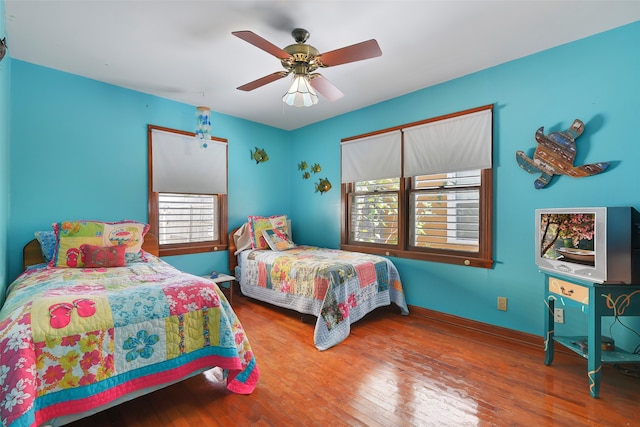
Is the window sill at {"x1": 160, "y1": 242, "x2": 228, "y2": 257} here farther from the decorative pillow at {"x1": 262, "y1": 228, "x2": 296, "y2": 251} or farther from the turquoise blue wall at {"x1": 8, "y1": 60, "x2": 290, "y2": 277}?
the decorative pillow at {"x1": 262, "y1": 228, "x2": 296, "y2": 251}

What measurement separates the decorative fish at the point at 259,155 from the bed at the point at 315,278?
92 centimetres

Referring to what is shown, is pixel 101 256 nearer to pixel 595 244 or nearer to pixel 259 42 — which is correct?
pixel 259 42

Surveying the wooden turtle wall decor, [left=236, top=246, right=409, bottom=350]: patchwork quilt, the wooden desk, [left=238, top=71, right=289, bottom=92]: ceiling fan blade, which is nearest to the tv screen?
the wooden turtle wall decor

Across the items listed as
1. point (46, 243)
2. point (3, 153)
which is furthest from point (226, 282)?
point (3, 153)

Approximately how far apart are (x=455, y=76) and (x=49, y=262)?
4.15 metres

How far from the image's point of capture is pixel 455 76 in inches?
120

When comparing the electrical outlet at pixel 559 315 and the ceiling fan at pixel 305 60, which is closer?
the ceiling fan at pixel 305 60

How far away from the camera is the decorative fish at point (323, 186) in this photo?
14.2 feet

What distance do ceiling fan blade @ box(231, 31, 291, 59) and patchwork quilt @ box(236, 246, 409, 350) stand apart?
1855mm

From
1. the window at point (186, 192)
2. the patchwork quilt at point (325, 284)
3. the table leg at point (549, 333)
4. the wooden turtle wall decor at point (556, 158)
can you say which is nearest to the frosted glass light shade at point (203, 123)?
the window at point (186, 192)

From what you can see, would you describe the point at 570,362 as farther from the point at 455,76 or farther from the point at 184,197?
the point at 184,197

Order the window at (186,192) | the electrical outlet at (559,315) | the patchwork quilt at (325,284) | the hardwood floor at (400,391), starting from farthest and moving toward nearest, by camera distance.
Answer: the window at (186,192), the patchwork quilt at (325,284), the electrical outlet at (559,315), the hardwood floor at (400,391)

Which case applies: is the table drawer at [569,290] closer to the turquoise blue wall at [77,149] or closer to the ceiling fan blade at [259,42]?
the ceiling fan blade at [259,42]

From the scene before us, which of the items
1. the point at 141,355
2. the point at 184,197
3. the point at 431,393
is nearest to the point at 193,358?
the point at 141,355
